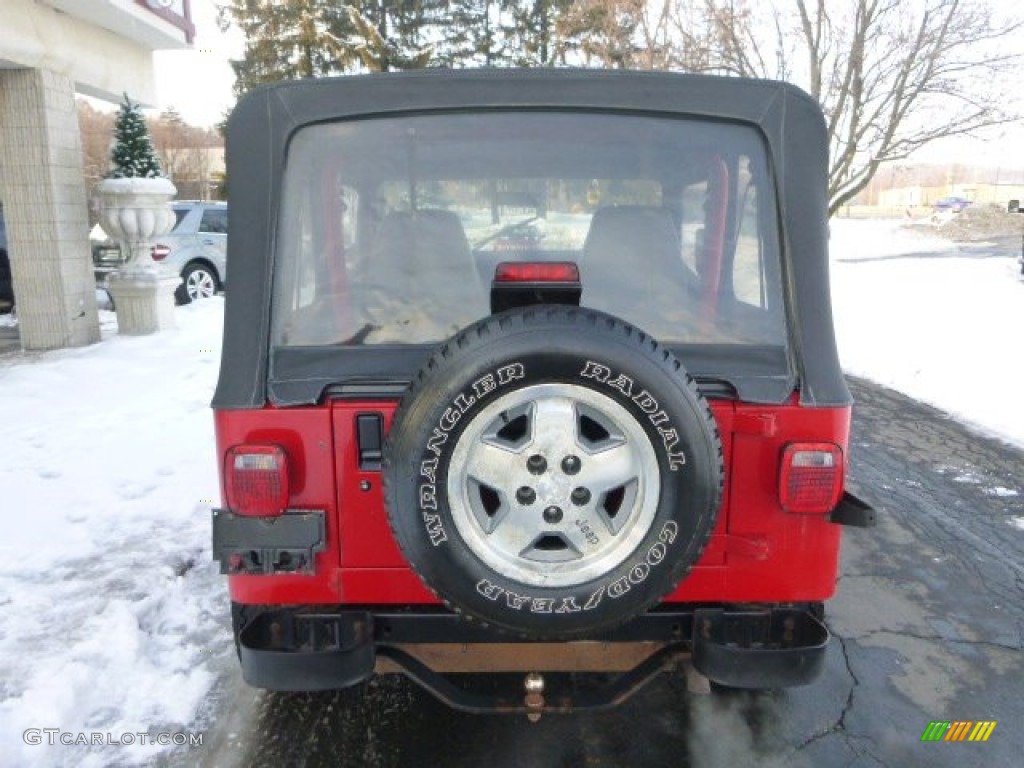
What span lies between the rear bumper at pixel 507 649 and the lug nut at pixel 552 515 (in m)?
0.46

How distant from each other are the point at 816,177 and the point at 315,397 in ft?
5.26

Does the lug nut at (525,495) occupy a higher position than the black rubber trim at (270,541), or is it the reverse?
the lug nut at (525,495)

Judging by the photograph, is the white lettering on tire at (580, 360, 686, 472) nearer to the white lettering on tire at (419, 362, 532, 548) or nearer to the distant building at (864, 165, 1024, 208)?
the white lettering on tire at (419, 362, 532, 548)

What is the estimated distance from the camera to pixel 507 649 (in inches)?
98.1

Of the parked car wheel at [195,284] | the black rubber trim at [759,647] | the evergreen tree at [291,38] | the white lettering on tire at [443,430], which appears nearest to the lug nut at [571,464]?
the white lettering on tire at [443,430]

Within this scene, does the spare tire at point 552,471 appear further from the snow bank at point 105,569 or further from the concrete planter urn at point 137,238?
the concrete planter urn at point 137,238

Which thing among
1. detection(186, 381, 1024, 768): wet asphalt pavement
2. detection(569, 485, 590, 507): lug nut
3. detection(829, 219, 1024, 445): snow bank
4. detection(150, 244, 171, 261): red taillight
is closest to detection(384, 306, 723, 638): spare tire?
detection(569, 485, 590, 507): lug nut

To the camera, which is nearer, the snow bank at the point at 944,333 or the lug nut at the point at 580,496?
the lug nut at the point at 580,496

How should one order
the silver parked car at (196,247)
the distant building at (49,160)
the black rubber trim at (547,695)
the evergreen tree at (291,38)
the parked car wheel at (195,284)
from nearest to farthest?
the black rubber trim at (547,695) → the distant building at (49,160) → the silver parked car at (196,247) → the parked car wheel at (195,284) → the evergreen tree at (291,38)

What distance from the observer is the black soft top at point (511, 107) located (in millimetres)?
2348

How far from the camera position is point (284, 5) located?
87.8 ft

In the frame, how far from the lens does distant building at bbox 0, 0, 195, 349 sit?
31.9 feet

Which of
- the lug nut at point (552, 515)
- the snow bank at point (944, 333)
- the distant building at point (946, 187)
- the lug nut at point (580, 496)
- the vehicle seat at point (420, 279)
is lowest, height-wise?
the snow bank at point (944, 333)

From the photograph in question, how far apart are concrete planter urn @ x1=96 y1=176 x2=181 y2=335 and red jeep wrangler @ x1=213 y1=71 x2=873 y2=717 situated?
31.7 feet
